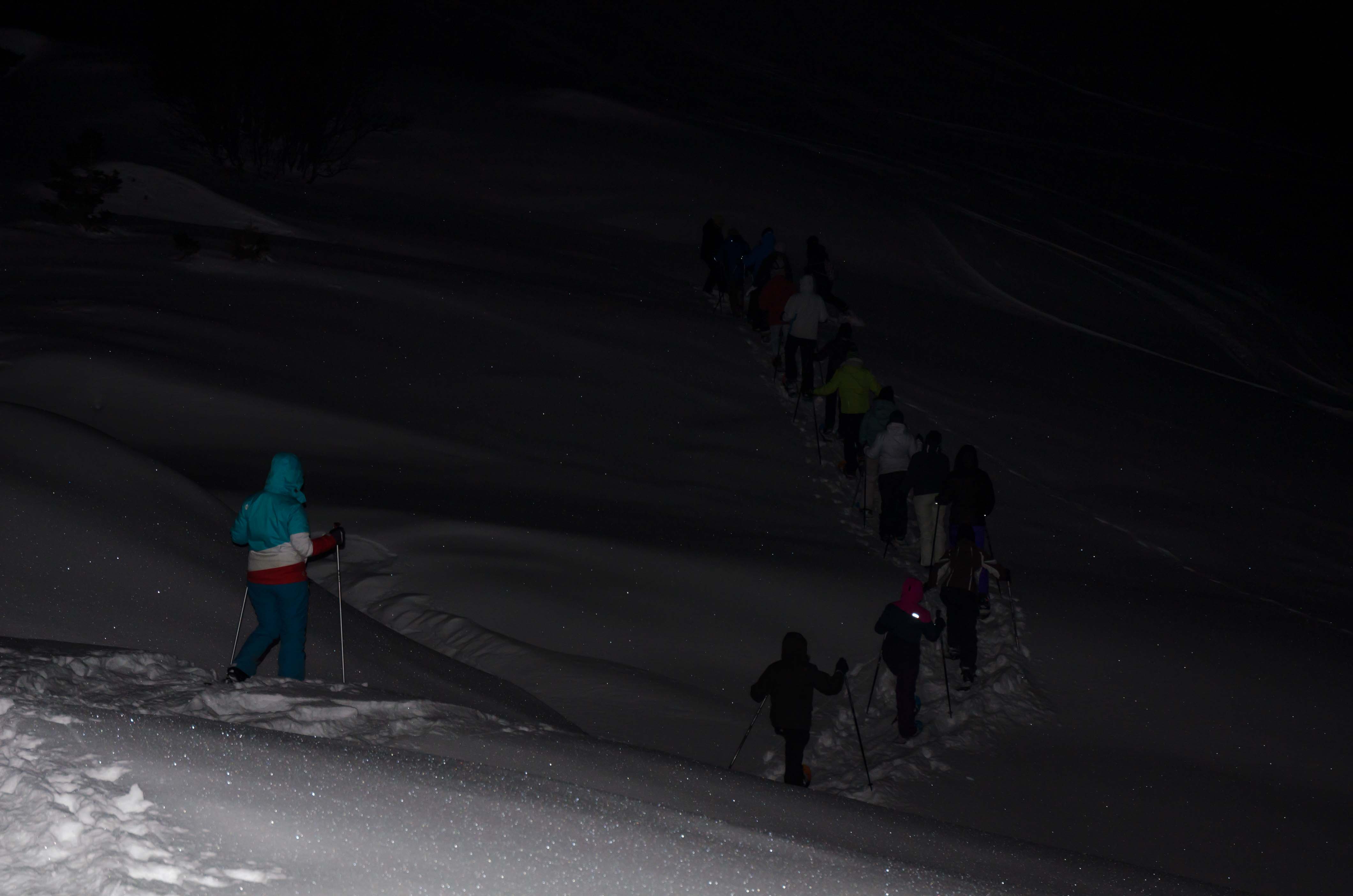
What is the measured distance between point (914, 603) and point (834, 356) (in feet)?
18.5

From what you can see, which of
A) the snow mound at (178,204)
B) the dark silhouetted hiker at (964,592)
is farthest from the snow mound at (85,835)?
the snow mound at (178,204)

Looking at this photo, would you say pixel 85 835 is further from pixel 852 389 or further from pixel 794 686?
pixel 852 389

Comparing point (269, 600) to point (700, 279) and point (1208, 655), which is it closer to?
point (1208, 655)

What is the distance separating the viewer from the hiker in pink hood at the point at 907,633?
741 cm

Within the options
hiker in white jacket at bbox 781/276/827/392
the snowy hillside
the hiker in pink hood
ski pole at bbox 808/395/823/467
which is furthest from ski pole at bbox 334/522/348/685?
hiker in white jacket at bbox 781/276/827/392

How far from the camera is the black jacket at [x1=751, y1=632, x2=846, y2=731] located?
6.75m

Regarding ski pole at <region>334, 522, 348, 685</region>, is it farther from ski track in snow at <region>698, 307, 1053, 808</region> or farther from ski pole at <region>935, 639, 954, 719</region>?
ski pole at <region>935, 639, 954, 719</region>

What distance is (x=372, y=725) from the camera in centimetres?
502

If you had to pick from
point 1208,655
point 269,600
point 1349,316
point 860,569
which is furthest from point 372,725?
point 1349,316

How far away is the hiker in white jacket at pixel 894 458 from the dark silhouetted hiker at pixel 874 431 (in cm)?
9

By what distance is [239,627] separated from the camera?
241 inches

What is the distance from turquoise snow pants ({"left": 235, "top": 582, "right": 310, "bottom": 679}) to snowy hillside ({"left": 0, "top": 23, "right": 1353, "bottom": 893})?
28 cm

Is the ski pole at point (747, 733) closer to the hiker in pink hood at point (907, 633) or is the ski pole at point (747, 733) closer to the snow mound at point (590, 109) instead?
the hiker in pink hood at point (907, 633)

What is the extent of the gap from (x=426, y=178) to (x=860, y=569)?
1858cm
